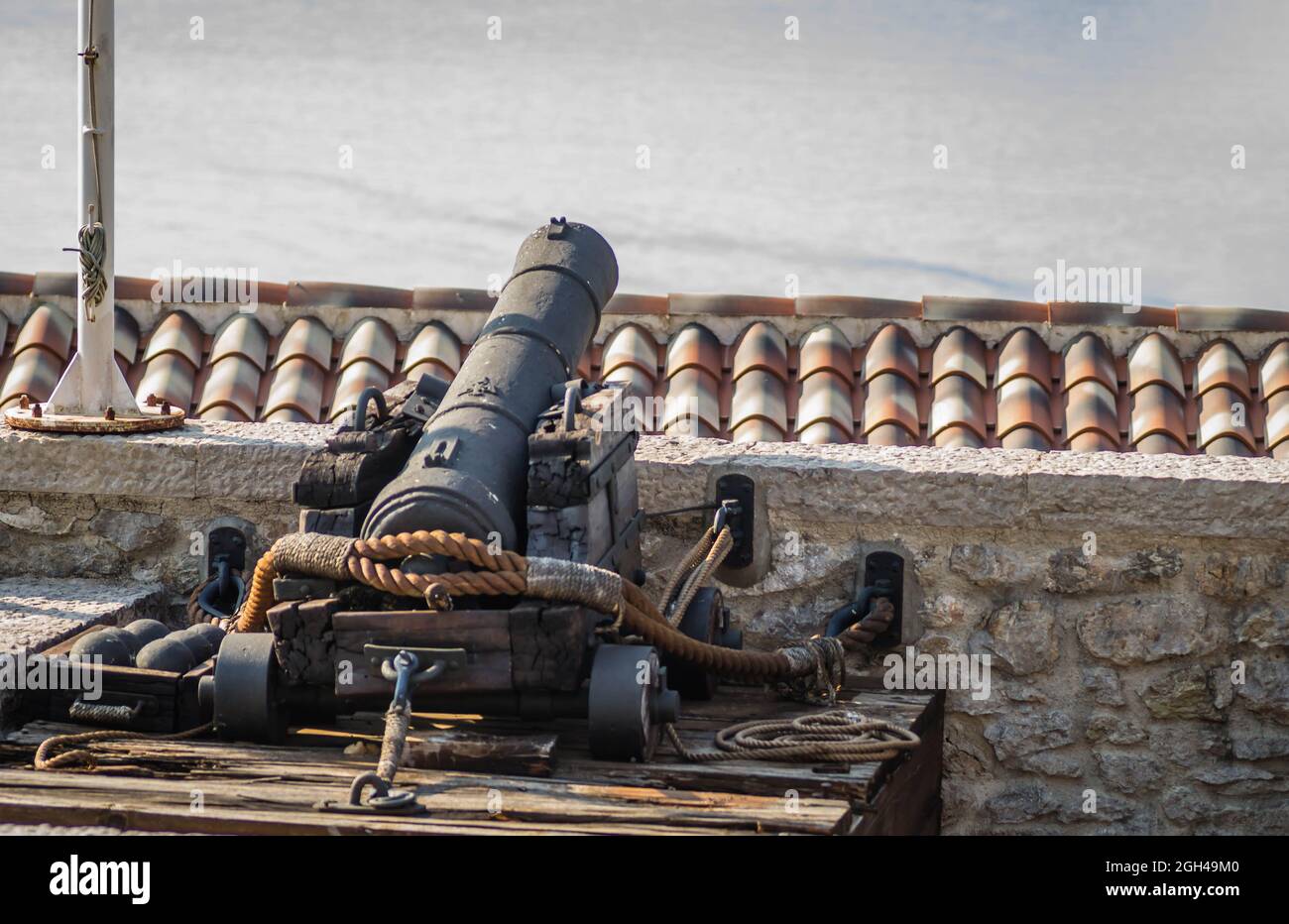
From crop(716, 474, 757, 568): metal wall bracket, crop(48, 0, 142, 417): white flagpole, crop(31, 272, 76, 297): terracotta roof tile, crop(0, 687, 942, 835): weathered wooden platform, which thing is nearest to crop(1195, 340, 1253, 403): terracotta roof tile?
crop(716, 474, 757, 568): metal wall bracket

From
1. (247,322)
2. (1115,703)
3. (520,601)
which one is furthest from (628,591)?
(247,322)

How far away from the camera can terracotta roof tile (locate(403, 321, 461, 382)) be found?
6.34 meters

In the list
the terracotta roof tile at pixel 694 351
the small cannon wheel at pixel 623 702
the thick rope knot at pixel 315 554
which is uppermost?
the terracotta roof tile at pixel 694 351

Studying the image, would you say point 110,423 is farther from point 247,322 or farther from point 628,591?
point 247,322

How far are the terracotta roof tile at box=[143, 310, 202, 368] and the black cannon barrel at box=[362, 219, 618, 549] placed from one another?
286cm

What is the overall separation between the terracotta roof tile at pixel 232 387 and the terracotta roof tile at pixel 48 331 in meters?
0.61

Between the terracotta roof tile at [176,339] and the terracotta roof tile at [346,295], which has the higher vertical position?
the terracotta roof tile at [346,295]

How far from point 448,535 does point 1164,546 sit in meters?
1.72

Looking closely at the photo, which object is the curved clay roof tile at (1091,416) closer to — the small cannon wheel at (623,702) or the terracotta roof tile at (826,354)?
the terracotta roof tile at (826,354)

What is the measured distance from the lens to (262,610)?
11.3ft

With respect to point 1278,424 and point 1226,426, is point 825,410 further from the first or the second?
point 1278,424

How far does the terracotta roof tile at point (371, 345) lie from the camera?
21.2 ft

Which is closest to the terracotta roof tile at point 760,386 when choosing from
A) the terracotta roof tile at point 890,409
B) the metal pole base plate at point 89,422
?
the terracotta roof tile at point 890,409
